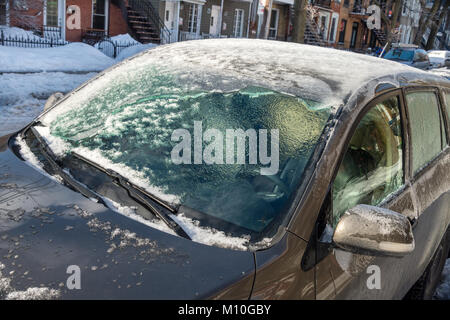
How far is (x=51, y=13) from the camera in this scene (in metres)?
19.8

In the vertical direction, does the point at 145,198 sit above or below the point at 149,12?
below

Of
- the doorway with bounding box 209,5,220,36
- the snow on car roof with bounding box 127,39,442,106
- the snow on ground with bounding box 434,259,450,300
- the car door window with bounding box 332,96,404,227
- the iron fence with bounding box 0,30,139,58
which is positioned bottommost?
the snow on ground with bounding box 434,259,450,300

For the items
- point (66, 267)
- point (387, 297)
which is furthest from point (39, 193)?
point (387, 297)

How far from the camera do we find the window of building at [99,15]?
21.4 metres

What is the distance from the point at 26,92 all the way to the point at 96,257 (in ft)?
30.1

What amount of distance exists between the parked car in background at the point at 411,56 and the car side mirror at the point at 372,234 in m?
21.3

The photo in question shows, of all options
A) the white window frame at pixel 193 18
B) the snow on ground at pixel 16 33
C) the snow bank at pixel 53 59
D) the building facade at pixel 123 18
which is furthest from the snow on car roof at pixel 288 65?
the white window frame at pixel 193 18

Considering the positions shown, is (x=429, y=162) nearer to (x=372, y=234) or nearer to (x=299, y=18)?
(x=372, y=234)

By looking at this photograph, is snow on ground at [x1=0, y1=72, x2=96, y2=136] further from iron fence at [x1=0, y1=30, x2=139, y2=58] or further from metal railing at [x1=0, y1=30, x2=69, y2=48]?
iron fence at [x1=0, y1=30, x2=139, y2=58]

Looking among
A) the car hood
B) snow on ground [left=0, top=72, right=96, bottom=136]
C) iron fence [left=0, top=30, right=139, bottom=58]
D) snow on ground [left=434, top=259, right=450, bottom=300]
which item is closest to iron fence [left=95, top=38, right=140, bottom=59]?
iron fence [left=0, top=30, right=139, bottom=58]

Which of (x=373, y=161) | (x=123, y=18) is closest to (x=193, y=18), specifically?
(x=123, y=18)

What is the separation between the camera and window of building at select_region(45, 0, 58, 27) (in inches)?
772

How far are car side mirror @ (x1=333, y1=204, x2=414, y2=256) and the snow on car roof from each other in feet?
1.88

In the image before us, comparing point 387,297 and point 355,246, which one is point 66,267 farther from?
point 387,297
